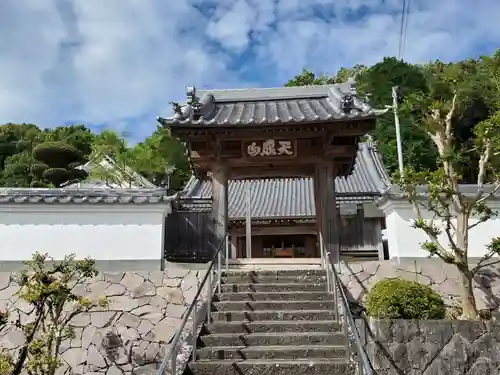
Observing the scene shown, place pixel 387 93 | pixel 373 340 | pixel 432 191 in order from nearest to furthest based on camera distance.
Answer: pixel 373 340
pixel 432 191
pixel 387 93

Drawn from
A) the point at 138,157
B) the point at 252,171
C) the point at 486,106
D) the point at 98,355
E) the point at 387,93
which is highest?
the point at 387,93

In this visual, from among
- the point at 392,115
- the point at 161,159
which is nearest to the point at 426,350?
the point at 161,159

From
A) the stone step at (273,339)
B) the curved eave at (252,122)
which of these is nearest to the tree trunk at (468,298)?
the stone step at (273,339)

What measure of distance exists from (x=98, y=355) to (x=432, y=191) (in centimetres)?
670

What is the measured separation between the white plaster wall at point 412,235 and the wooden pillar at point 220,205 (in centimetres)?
353

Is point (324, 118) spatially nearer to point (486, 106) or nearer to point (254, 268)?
point (254, 268)

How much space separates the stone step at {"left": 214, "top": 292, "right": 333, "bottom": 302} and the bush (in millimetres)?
1038

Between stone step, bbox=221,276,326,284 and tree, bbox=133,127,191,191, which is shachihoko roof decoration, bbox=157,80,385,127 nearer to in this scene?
stone step, bbox=221,276,326,284

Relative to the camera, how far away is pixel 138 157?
79.0ft

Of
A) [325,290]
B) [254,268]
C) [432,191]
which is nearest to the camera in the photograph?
[432,191]

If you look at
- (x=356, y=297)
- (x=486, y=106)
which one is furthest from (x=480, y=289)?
(x=486, y=106)

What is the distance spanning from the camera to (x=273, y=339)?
22.9 feet

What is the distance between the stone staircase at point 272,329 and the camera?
635cm

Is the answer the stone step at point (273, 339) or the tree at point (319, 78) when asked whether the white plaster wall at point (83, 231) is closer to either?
the stone step at point (273, 339)
